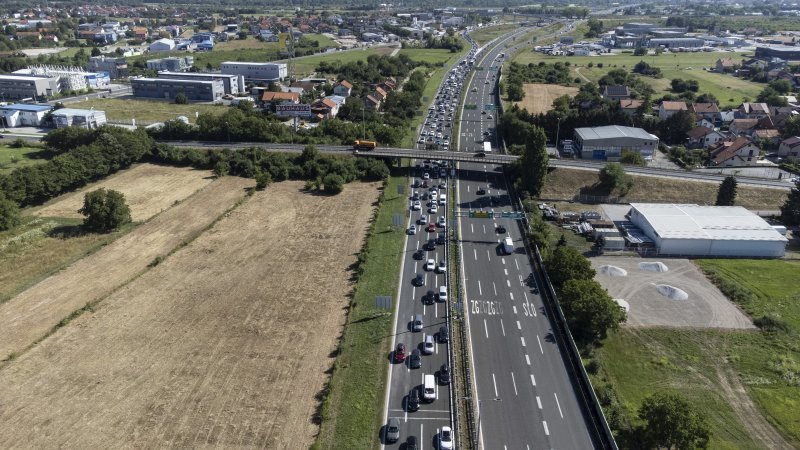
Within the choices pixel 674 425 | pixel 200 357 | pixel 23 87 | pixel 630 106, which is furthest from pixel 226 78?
pixel 674 425

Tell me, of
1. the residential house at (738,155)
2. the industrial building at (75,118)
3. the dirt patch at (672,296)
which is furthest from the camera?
the industrial building at (75,118)

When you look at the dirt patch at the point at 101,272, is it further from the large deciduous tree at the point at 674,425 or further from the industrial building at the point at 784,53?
the industrial building at the point at 784,53

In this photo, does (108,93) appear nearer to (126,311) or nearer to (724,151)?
(126,311)

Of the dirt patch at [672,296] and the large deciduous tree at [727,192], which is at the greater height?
the large deciduous tree at [727,192]

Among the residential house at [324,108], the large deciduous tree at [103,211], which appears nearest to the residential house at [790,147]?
the residential house at [324,108]

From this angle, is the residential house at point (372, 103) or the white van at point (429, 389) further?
the residential house at point (372, 103)

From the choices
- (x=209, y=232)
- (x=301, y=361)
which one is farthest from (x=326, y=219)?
(x=301, y=361)

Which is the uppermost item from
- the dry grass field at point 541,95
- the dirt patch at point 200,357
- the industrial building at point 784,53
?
the industrial building at point 784,53
